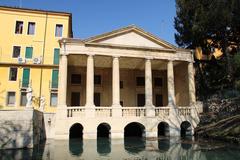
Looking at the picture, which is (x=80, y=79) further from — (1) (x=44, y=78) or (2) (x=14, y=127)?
(2) (x=14, y=127)

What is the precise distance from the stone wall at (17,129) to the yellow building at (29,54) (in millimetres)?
11740

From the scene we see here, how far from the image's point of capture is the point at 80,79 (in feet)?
102

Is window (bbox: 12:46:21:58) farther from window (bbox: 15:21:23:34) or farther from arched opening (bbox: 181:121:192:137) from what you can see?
arched opening (bbox: 181:121:192:137)

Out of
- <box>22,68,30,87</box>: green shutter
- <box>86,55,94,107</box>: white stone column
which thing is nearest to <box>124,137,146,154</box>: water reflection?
<box>86,55,94,107</box>: white stone column

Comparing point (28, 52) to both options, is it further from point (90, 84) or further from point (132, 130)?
point (132, 130)

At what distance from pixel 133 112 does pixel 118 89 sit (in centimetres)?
285

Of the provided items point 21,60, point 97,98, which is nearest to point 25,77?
point 21,60

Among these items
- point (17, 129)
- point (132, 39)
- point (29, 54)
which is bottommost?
point (17, 129)

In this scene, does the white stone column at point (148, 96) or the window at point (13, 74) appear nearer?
the white stone column at point (148, 96)

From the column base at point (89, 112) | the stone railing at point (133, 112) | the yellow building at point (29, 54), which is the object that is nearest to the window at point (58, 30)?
the yellow building at point (29, 54)

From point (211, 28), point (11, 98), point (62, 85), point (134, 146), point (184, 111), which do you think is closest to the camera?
point (134, 146)

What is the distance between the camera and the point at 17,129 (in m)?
16.6

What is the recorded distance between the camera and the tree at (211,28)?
25031 millimetres

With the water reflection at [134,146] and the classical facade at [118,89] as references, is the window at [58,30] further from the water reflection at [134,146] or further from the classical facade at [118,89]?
the water reflection at [134,146]
